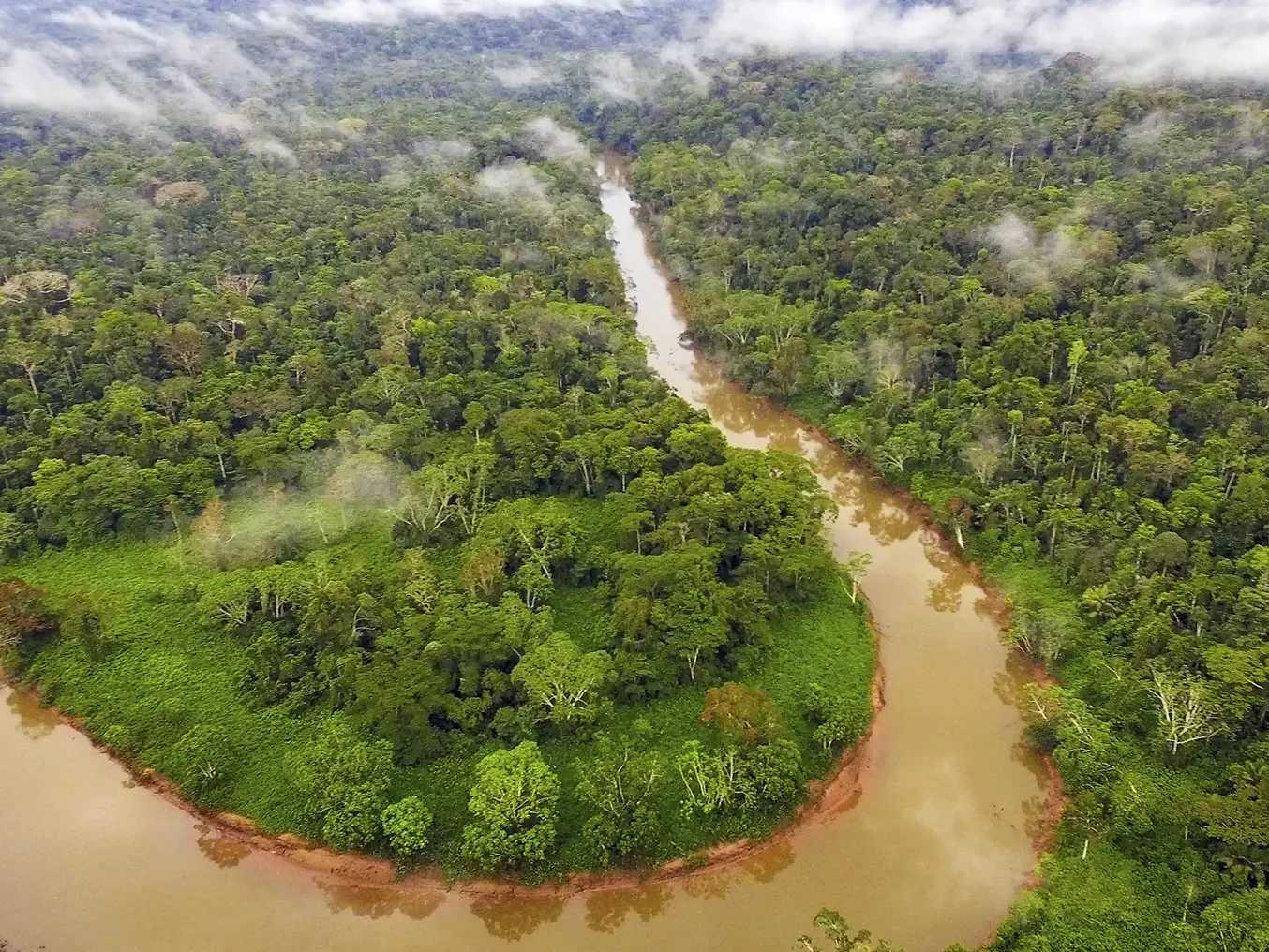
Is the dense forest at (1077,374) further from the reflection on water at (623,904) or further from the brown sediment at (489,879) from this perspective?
the reflection on water at (623,904)

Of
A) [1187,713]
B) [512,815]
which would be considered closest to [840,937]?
[512,815]

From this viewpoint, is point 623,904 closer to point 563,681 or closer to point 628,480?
point 563,681

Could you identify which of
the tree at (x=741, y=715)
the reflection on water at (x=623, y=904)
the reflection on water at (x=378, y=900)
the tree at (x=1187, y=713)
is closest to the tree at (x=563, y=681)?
the tree at (x=741, y=715)

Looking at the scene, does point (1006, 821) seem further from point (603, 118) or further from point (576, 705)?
point (603, 118)

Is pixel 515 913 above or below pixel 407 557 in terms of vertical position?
below

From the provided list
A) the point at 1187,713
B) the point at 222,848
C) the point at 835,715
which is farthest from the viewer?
the point at 835,715

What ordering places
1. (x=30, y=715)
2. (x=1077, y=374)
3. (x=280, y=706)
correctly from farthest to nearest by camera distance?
(x=1077, y=374) < (x=30, y=715) < (x=280, y=706)

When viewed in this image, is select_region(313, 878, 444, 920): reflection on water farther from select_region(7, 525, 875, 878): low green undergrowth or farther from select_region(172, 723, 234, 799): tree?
select_region(172, 723, 234, 799): tree
